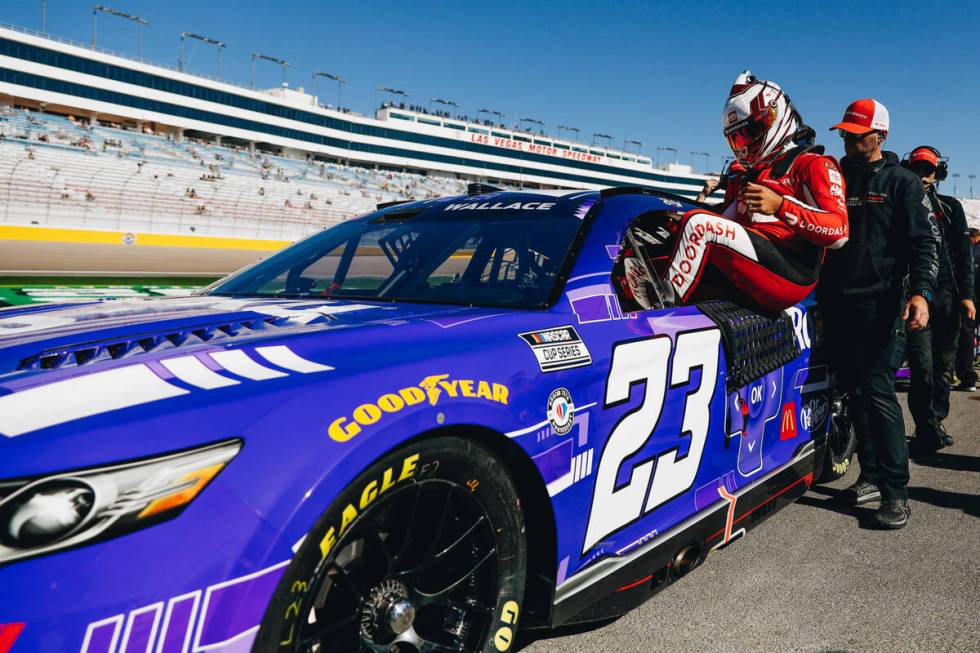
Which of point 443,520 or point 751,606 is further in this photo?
point 751,606

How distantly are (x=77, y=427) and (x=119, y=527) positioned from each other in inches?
6.7

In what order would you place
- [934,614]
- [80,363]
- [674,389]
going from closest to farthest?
[80,363], [674,389], [934,614]

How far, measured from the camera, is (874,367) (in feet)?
10.5

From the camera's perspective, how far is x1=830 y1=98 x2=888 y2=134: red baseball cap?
3291mm

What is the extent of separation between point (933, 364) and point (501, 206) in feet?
12.8

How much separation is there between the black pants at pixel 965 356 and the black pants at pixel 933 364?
1.13m

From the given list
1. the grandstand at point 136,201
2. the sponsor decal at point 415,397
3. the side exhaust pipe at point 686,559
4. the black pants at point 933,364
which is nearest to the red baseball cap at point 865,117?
the black pants at point 933,364

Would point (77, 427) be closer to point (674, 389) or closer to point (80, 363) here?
point (80, 363)

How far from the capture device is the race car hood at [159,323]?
1400mm

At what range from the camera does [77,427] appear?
106 cm

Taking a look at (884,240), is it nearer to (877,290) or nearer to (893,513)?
(877,290)

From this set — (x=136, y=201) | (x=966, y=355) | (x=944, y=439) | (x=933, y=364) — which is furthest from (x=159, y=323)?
(x=136, y=201)

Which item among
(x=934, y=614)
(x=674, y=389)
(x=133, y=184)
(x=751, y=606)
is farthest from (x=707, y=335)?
(x=133, y=184)

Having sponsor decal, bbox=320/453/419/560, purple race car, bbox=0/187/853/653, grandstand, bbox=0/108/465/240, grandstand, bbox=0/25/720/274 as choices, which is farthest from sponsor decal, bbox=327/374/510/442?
grandstand, bbox=0/108/465/240
